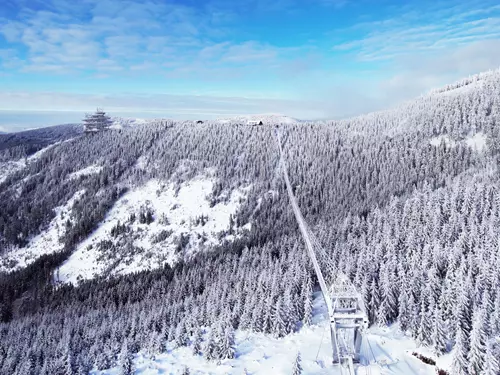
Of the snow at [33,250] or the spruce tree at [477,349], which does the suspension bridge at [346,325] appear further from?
the snow at [33,250]

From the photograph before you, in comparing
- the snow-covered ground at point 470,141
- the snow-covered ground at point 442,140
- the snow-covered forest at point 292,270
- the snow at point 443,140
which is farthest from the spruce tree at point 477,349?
the snow-covered ground at point 442,140

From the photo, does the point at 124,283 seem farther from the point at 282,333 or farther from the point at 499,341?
the point at 499,341

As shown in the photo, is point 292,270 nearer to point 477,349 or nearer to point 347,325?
point 347,325

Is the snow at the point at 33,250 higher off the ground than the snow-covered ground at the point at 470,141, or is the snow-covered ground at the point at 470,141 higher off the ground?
the snow-covered ground at the point at 470,141

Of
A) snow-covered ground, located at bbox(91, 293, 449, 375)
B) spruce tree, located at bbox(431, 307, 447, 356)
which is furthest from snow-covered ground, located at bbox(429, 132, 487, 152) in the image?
snow-covered ground, located at bbox(91, 293, 449, 375)

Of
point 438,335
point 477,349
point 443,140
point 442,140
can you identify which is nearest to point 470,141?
point 443,140

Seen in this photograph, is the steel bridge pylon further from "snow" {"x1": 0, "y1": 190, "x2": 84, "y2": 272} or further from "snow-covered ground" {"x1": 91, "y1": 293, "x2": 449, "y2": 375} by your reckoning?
"snow" {"x1": 0, "y1": 190, "x2": 84, "y2": 272}

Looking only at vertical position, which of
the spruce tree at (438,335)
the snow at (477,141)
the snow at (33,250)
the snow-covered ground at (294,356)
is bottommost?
the snow at (33,250)
